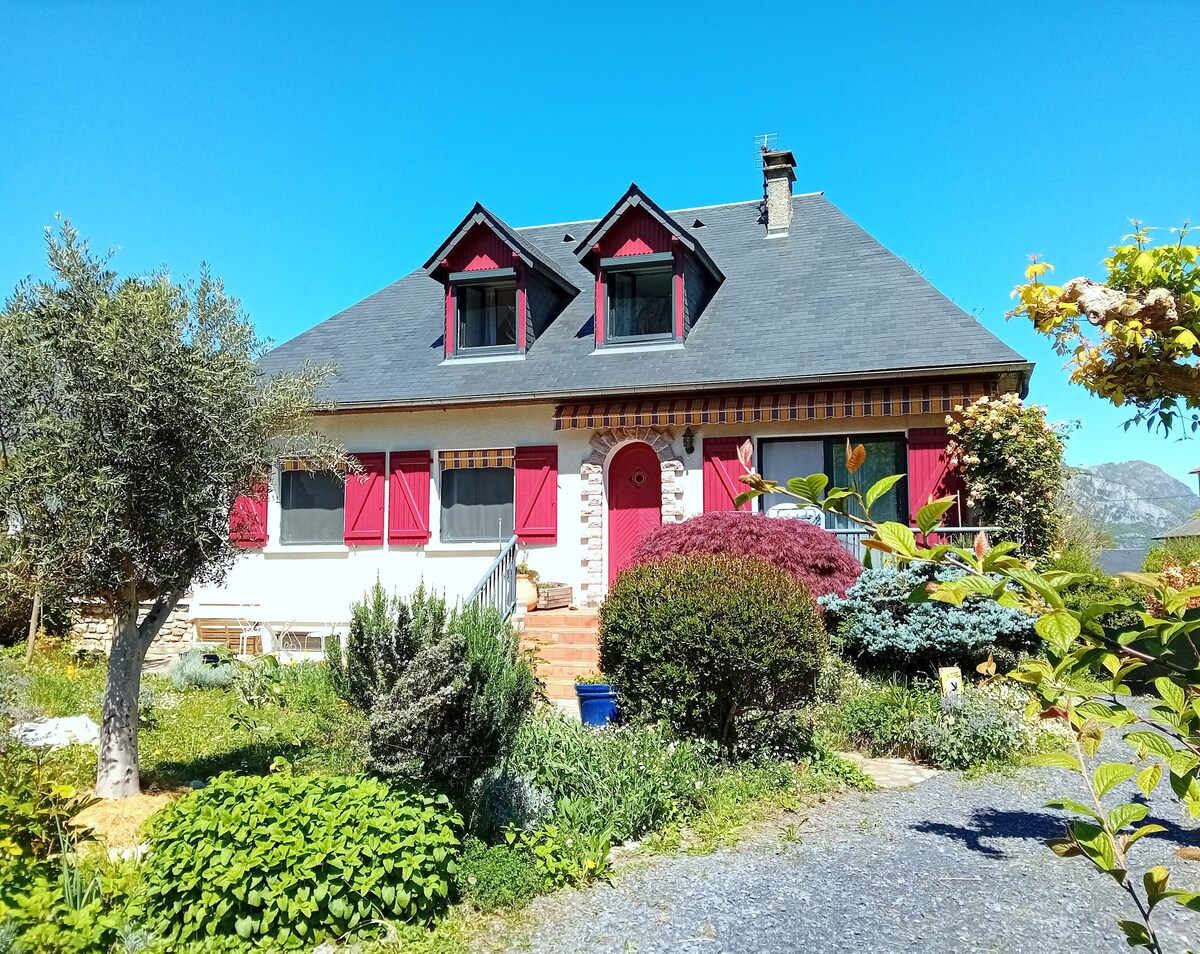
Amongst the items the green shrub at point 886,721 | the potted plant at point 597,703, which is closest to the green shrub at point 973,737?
the green shrub at point 886,721

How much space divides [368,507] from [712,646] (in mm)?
8692

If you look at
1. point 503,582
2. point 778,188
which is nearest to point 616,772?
point 503,582

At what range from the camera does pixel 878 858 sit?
5.37 meters

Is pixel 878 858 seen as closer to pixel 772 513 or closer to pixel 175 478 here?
pixel 175 478

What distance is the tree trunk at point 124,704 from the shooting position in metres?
6.45

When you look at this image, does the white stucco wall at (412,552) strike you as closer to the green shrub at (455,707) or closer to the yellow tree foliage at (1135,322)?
the green shrub at (455,707)

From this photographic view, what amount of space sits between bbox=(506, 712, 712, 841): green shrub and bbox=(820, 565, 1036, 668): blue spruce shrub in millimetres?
3374

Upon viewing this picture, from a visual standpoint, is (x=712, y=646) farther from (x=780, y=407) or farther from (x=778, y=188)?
(x=778, y=188)

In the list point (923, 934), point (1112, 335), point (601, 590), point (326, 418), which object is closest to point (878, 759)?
point (923, 934)

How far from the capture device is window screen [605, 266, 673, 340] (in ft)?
46.2

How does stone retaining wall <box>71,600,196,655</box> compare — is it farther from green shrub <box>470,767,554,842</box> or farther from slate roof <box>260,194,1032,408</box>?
green shrub <box>470,767,554,842</box>

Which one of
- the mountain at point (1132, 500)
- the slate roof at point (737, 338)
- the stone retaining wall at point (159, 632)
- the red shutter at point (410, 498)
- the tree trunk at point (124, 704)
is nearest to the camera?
the tree trunk at point (124, 704)

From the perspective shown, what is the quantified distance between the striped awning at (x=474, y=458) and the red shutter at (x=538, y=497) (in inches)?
19.7

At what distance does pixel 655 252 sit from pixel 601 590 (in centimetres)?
527
